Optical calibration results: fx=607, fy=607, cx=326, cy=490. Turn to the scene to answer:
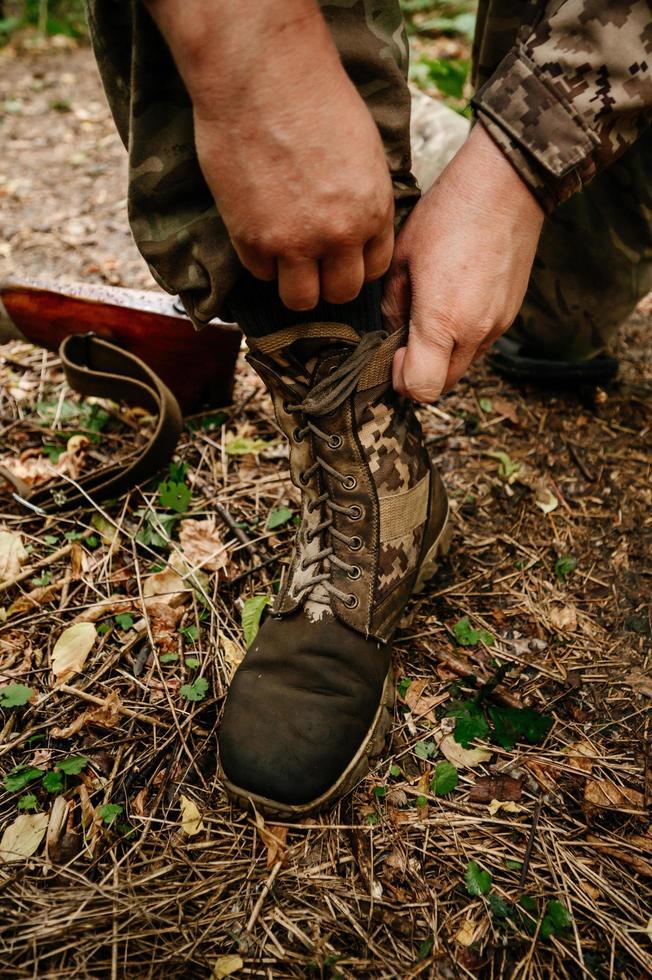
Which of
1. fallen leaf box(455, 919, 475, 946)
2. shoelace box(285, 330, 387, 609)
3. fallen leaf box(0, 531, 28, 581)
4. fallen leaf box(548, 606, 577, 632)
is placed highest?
shoelace box(285, 330, 387, 609)

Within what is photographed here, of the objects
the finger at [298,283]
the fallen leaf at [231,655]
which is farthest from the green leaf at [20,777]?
the finger at [298,283]

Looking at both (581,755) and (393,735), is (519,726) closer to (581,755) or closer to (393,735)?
(581,755)

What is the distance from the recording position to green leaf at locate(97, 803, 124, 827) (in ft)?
4.30

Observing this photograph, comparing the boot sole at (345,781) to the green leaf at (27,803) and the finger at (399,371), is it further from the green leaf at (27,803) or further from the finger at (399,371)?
the finger at (399,371)

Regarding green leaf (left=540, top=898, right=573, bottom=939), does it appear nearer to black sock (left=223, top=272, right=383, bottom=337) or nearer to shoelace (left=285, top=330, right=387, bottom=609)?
shoelace (left=285, top=330, right=387, bottom=609)

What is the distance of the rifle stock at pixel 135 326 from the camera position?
2125 millimetres

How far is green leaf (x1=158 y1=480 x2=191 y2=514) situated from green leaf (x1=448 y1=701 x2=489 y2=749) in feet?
3.37

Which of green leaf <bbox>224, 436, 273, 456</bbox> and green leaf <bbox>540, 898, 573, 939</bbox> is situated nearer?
green leaf <bbox>540, 898, 573, 939</bbox>

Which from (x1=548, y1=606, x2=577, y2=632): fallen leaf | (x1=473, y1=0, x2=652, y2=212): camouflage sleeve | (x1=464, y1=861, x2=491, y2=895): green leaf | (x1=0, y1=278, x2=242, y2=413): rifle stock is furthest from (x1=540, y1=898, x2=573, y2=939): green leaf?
(x1=0, y1=278, x2=242, y2=413): rifle stock

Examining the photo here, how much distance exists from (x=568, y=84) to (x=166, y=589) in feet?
5.12

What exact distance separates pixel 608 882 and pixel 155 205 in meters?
1.67

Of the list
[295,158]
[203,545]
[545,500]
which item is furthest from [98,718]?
[545,500]

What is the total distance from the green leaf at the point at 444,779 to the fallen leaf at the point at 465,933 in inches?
9.7

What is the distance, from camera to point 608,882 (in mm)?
1240
